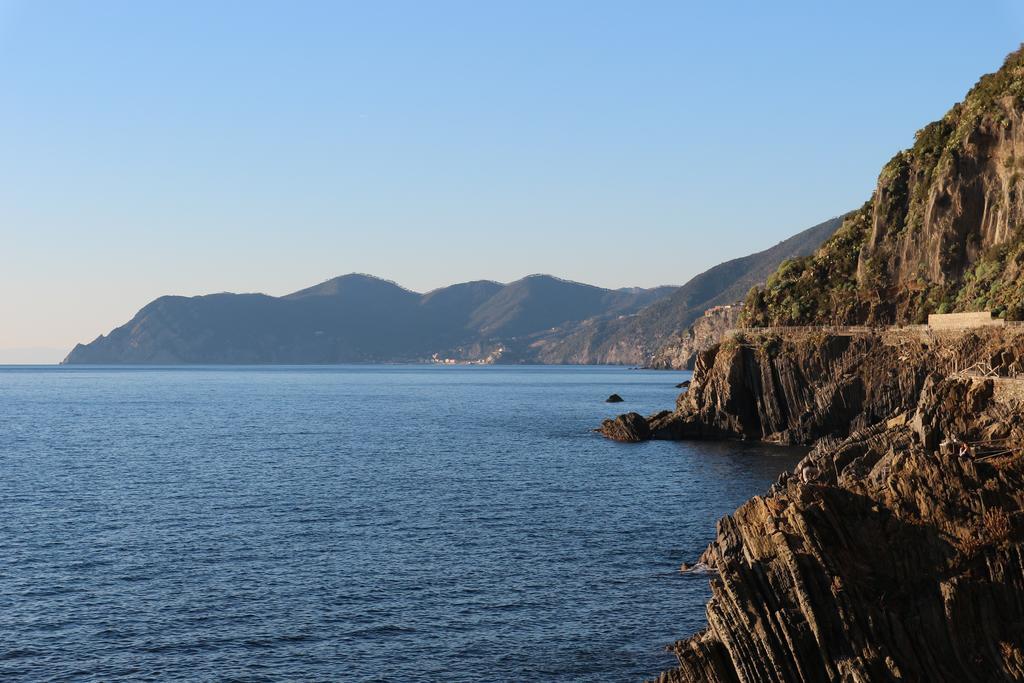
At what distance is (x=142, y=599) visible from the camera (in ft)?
163

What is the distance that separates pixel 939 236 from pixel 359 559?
78093 millimetres

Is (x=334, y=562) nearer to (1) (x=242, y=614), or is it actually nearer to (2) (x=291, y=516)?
(1) (x=242, y=614)

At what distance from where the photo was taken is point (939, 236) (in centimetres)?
11144

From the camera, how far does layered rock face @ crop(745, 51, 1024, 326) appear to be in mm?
103875

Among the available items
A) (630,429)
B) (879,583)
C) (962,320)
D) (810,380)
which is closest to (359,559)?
(879,583)

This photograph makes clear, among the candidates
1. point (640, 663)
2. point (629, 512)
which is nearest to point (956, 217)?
point (629, 512)

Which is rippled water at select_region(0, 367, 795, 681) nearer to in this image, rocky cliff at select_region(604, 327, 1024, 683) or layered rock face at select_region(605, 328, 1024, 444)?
layered rock face at select_region(605, 328, 1024, 444)

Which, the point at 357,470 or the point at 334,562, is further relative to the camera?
the point at 357,470

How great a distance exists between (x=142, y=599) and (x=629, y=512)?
33.5 m

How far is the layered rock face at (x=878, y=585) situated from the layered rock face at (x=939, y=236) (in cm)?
6276

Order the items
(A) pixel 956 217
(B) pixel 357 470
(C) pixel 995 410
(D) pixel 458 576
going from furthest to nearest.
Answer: (A) pixel 956 217
(B) pixel 357 470
(C) pixel 995 410
(D) pixel 458 576

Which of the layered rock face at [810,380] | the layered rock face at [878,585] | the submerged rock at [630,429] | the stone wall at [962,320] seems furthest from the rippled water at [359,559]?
the stone wall at [962,320]

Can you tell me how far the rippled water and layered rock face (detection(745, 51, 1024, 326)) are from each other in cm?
2251

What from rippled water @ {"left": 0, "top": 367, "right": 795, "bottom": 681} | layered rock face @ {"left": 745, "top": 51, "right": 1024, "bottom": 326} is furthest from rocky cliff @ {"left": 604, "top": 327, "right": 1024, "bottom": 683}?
layered rock face @ {"left": 745, "top": 51, "right": 1024, "bottom": 326}
